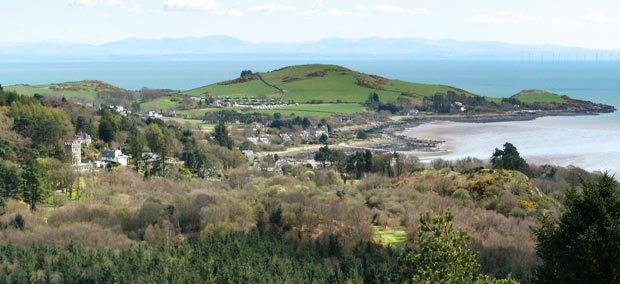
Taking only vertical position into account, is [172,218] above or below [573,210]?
below

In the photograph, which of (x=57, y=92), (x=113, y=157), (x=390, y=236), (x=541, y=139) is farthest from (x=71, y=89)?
(x=390, y=236)

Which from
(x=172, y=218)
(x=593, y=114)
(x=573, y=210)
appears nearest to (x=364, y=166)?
(x=172, y=218)

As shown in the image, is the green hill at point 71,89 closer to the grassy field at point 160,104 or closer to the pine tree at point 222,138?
the grassy field at point 160,104

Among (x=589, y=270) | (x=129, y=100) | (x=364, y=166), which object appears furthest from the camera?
(x=129, y=100)

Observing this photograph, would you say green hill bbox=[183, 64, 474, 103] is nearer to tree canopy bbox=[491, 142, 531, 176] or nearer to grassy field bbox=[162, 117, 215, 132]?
grassy field bbox=[162, 117, 215, 132]

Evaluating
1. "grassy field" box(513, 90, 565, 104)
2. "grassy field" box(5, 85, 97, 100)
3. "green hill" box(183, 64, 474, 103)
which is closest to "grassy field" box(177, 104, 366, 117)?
"green hill" box(183, 64, 474, 103)

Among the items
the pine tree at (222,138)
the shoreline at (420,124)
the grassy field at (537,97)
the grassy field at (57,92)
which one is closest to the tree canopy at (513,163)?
the shoreline at (420,124)

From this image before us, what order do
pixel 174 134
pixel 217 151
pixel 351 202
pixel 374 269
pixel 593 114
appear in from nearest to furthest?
pixel 374 269 < pixel 351 202 < pixel 217 151 < pixel 174 134 < pixel 593 114

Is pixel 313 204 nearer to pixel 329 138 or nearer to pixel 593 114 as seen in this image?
pixel 329 138
